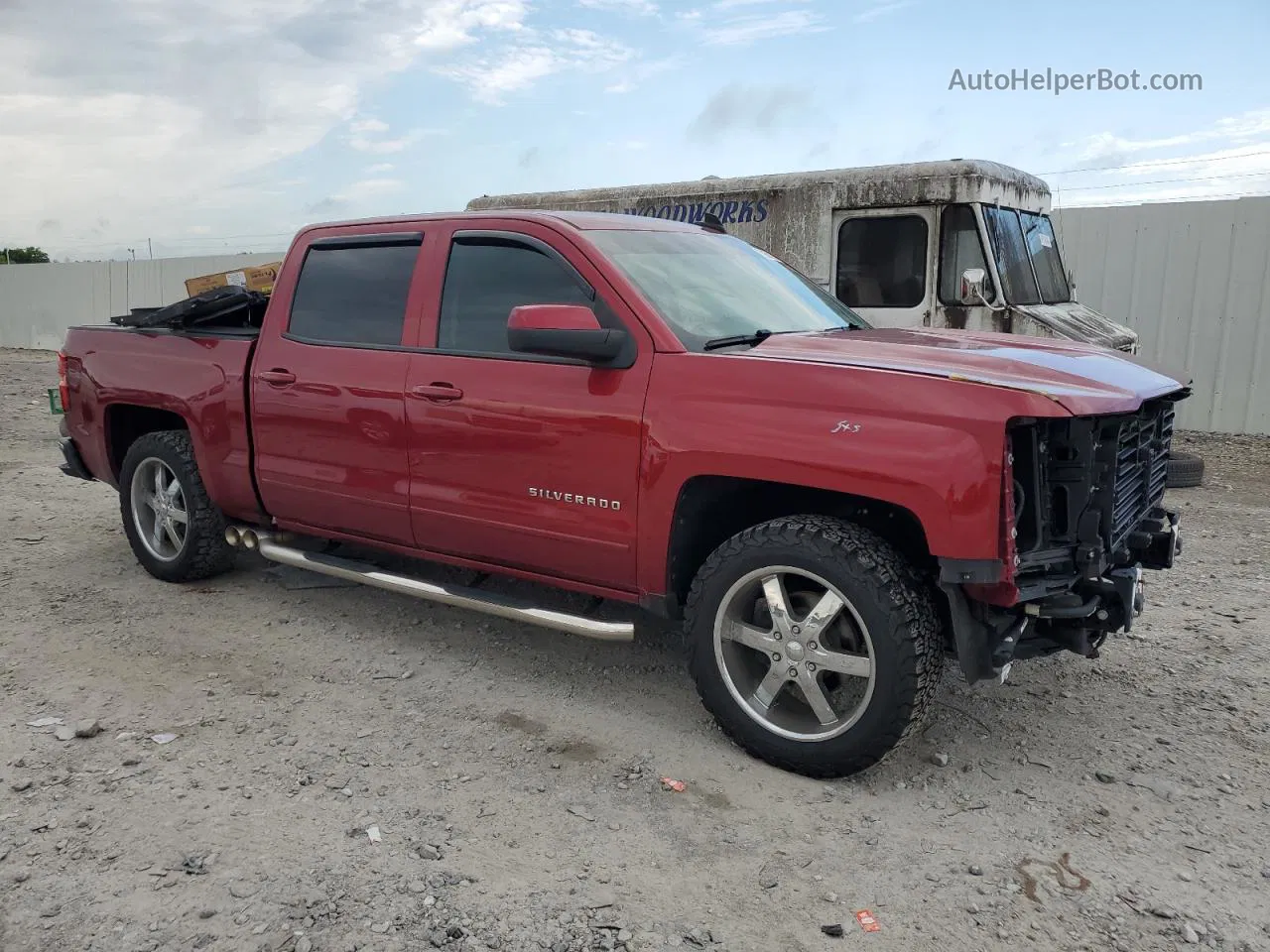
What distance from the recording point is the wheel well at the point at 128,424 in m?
5.63

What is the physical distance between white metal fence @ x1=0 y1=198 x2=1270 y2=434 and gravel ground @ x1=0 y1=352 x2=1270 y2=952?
7.37 meters

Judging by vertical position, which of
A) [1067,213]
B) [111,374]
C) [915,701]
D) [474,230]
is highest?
[1067,213]

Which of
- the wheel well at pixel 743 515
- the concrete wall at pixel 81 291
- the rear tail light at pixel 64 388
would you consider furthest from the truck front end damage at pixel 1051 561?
the concrete wall at pixel 81 291

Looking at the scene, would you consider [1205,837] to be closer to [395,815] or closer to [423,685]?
[395,815]

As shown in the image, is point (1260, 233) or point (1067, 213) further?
point (1067, 213)

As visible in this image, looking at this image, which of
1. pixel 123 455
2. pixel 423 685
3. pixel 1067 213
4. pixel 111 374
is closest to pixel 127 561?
pixel 123 455

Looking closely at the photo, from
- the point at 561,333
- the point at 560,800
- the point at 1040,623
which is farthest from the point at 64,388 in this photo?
the point at 1040,623

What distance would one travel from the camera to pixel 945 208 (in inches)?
330

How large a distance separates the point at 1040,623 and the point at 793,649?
0.86 m

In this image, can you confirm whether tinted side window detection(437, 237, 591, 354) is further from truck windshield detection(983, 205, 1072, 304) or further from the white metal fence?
the white metal fence

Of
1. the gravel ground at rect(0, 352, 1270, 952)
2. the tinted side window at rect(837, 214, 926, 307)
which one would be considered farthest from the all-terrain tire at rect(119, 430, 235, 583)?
the tinted side window at rect(837, 214, 926, 307)

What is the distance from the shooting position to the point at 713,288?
13.6ft

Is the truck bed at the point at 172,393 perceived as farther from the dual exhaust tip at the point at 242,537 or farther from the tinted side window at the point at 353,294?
the tinted side window at the point at 353,294

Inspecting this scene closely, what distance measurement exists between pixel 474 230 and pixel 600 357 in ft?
3.38
